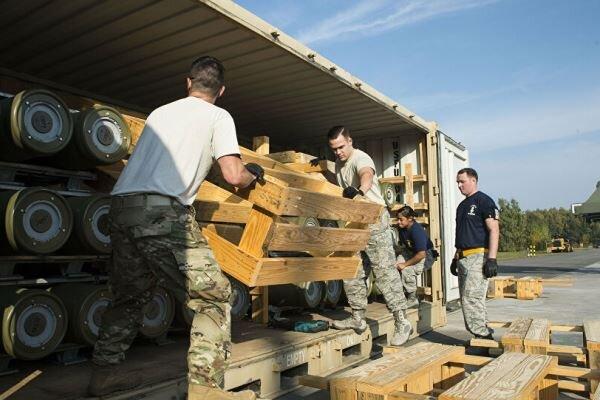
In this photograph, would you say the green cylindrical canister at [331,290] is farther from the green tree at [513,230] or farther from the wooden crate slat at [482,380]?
the green tree at [513,230]

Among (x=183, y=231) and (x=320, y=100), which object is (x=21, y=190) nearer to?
(x=183, y=231)

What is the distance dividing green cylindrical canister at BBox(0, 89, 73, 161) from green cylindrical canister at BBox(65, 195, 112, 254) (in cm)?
42

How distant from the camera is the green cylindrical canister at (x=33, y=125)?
338 centimetres

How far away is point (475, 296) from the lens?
584 cm

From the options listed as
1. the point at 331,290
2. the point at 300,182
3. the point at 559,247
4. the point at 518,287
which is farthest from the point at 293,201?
the point at 559,247

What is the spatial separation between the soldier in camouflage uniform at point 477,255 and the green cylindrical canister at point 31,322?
429cm

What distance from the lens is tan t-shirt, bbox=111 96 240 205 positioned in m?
2.91

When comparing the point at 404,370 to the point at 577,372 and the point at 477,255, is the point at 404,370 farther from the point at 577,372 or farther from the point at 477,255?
the point at 477,255

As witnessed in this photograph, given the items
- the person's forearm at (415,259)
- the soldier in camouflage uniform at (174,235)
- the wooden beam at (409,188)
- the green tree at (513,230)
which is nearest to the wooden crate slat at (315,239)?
the soldier in camouflage uniform at (174,235)

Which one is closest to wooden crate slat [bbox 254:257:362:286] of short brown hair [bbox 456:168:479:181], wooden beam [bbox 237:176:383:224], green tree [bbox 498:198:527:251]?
wooden beam [bbox 237:176:383:224]

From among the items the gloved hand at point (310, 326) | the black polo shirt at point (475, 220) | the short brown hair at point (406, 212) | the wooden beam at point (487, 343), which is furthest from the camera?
the short brown hair at point (406, 212)

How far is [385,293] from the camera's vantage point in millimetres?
5824

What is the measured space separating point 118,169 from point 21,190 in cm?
103

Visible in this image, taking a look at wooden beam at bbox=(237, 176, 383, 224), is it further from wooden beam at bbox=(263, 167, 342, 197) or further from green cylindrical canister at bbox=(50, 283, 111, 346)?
green cylindrical canister at bbox=(50, 283, 111, 346)
